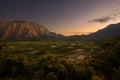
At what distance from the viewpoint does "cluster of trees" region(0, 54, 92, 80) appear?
45.1 meters

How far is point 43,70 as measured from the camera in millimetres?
47188

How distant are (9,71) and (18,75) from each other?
17.6ft

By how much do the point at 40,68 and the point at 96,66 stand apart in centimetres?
1528

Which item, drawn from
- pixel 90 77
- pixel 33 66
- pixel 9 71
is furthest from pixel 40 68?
pixel 90 77

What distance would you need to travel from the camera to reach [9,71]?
52.2 metres

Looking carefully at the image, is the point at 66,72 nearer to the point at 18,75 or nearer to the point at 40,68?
the point at 40,68

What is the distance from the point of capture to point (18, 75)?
4794 centimetres

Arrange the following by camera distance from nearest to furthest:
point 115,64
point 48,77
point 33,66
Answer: point 48,77 < point 33,66 < point 115,64

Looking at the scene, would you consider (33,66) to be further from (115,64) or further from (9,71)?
(115,64)

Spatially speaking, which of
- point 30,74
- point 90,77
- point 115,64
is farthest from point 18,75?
point 115,64

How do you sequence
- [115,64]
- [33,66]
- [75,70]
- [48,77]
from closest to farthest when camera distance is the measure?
[48,77]
[75,70]
[33,66]
[115,64]

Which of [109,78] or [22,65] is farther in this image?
[22,65]

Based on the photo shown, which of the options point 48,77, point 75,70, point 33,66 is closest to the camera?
point 48,77

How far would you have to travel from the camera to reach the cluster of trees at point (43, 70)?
148ft
